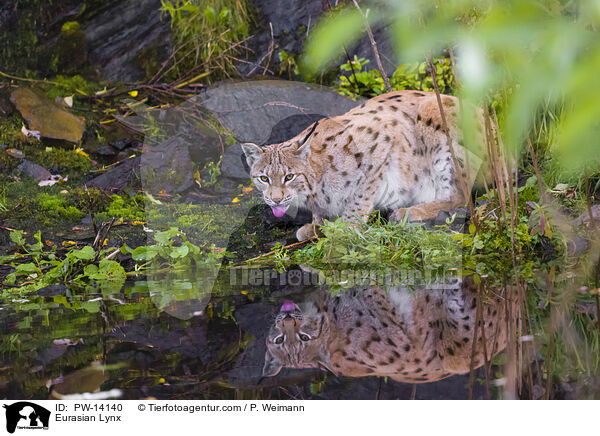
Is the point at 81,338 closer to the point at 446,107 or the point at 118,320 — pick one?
the point at 118,320

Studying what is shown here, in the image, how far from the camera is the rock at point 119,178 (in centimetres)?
499

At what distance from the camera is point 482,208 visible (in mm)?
4035

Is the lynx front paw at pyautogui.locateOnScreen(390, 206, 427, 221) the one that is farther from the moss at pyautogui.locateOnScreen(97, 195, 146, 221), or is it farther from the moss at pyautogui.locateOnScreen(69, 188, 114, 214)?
the moss at pyautogui.locateOnScreen(69, 188, 114, 214)

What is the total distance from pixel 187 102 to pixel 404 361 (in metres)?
4.23

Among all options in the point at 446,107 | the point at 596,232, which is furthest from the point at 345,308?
the point at 446,107

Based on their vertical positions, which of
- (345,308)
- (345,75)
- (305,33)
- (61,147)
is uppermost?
(305,33)

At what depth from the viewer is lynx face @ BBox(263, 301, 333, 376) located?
2.08 m

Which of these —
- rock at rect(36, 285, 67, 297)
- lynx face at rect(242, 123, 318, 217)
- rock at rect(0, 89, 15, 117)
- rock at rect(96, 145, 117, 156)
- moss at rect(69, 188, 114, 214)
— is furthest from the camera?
rock at rect(0, 89, 15, 117)

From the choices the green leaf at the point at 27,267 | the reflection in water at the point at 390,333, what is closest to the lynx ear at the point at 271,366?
the reflection in water at the point at 390,333

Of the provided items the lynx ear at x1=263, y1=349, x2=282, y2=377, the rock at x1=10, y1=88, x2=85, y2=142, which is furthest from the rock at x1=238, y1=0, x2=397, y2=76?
the lynx ear at x1=263, y1=349, x2=282, y2=377

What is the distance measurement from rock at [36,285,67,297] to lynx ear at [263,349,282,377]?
169 cm

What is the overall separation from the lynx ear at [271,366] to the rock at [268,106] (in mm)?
3433

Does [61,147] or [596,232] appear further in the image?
[61,147]

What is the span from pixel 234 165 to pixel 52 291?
222 centimetres
